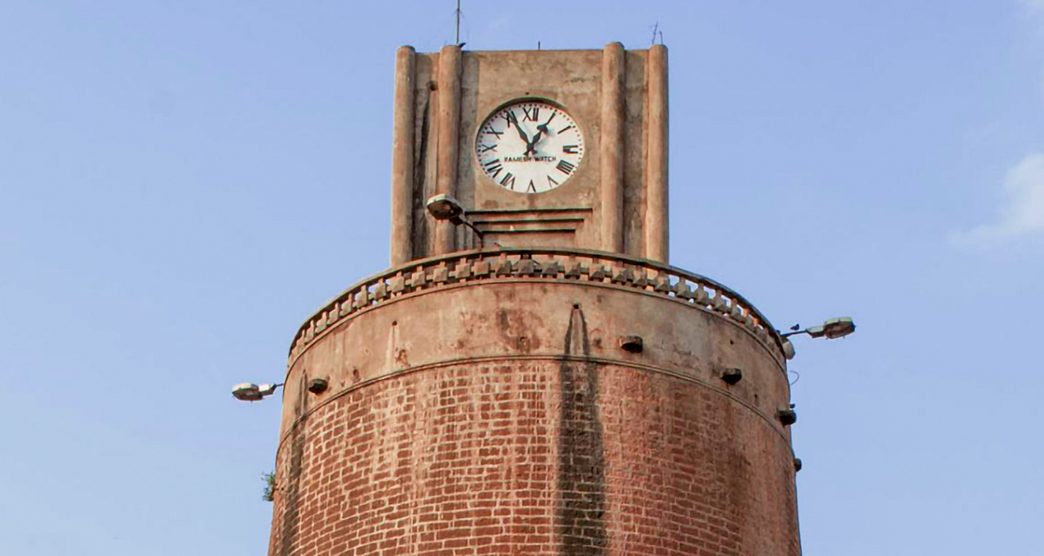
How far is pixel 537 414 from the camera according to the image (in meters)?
30.1

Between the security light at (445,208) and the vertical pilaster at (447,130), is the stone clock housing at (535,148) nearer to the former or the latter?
the vertical pilaster at (447,130)

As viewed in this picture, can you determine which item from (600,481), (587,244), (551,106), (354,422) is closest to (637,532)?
(600,481)

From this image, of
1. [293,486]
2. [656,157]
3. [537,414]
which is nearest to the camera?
[537,414]

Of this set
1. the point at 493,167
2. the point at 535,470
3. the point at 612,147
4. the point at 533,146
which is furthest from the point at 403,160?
the point at 535,470

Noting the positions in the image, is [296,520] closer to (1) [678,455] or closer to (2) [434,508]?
(2) [434,508]

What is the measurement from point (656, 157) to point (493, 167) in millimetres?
2978

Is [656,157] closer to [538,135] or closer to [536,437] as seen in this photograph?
[538,135]

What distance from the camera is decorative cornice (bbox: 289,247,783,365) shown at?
3139cm

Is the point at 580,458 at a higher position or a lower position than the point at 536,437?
lower

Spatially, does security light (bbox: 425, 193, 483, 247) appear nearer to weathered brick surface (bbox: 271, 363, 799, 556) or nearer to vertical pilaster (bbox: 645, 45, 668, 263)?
weathered brick surface (bbox: 271, 363, 799, 556)

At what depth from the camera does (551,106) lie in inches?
1439

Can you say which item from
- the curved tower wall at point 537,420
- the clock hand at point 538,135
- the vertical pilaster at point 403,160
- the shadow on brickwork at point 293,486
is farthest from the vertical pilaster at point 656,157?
the shadow on brickwork at point 293,486

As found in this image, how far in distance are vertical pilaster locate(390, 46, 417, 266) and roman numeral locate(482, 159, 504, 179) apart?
146 cm

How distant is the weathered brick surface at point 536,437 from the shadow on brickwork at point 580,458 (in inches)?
0.9
